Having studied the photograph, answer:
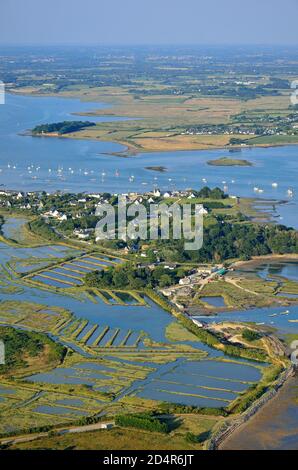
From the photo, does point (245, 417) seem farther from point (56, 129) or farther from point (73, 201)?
point (56, 129)

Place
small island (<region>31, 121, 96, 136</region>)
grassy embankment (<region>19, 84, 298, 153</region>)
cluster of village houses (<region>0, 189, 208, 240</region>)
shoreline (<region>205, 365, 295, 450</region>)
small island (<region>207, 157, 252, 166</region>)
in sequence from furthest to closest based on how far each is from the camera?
small island (<region>31, 121, 96, 136</region>)
grassy embankment (<region>19, 84, 298, 153</region>)
small island (<region>207, 157, 252, 166</region>)
cluster of village houses (<region>0, 189, 208, 240</region>)
shoreline (<region>205, 365, 295, 450</region>)

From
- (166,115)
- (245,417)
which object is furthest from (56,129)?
(245,417)

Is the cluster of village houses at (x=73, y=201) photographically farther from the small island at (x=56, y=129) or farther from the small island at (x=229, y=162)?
the small island at (x=56, y=129)

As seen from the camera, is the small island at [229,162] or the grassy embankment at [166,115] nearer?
the small island at [229,162]

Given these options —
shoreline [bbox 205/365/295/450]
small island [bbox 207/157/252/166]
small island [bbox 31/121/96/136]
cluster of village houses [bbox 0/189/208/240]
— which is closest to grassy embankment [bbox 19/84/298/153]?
small island [bbox 31/121/96/136]

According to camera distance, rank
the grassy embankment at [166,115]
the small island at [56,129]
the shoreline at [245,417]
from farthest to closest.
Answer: the small island at [56,129], the grassy embankment at [166,115], the shoreline at [245,417]

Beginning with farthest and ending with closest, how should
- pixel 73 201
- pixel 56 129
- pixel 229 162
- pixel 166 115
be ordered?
pixel 166 115 < pixel 56 129 < pixel 229 162 < pixel 73 201

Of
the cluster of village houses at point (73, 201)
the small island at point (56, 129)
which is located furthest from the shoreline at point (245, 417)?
the small island at point (56, 129)

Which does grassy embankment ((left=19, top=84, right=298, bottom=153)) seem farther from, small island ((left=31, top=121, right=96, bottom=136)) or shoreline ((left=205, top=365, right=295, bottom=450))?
shoreline ((left=205, top=365, right=295, bottom=450))

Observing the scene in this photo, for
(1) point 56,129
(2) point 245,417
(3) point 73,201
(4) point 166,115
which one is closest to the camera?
(2) point 245,417

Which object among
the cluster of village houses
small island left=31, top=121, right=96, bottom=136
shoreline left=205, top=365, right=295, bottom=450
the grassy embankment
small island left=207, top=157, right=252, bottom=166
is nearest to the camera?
shoreline left=205, top=365, right=295, bottom=450

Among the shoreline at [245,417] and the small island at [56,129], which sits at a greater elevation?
the shoreline at [245,417]

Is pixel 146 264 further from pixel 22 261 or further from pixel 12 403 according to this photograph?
pixel 12 403
